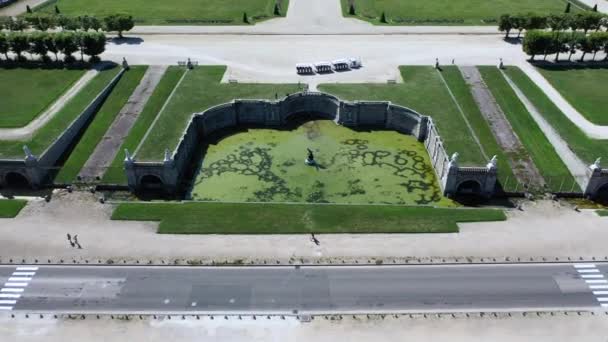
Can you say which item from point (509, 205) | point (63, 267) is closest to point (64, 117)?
point (63, 267)

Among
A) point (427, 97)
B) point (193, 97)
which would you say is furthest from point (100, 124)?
point (427, 97)

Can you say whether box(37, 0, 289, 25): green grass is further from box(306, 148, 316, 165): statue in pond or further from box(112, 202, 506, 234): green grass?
box(112, 202, 506, 234): green grass

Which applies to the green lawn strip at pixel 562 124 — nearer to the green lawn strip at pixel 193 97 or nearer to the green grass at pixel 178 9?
the green lawn strip at pixel 193 97

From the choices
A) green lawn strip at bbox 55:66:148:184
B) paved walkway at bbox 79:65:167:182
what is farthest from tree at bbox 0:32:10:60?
paved walkway at bbox 79:65:167:182

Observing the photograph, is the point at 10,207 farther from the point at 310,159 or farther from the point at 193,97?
the point at 310,159

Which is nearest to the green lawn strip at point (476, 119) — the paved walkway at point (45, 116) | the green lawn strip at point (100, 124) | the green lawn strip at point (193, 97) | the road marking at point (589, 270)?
the road marking at point (589, 270)

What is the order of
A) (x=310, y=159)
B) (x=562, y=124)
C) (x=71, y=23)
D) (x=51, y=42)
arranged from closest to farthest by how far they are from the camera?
(x=310, y=159) → (x=562, y=124) → (x=51, y=42) → (x=71, y=23)

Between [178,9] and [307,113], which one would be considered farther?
[178,9]
